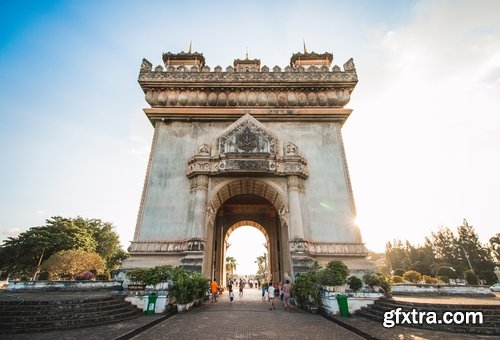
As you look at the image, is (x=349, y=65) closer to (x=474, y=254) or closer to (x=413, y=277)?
(x=413, y=277)

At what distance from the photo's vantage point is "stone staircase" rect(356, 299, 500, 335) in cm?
757

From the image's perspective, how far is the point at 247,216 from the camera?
83.8 ft

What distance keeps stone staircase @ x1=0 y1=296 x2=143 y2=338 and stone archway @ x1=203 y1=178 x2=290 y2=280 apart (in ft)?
20.9

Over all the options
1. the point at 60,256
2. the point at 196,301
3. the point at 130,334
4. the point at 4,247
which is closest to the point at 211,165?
the point at 196,301

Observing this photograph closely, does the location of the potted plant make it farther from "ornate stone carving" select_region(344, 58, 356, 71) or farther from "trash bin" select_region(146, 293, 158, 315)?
"ornate stone carving" select_region(344, 58, 356, 71)

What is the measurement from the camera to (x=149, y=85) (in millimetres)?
20141

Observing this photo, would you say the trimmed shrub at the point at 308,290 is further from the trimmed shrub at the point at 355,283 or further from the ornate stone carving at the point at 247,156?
→ the ornate stone carving at the point at 247,156

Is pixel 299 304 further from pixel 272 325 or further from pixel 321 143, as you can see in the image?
pixel 321 143

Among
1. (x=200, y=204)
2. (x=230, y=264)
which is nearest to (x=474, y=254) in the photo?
(x=230, y=264)

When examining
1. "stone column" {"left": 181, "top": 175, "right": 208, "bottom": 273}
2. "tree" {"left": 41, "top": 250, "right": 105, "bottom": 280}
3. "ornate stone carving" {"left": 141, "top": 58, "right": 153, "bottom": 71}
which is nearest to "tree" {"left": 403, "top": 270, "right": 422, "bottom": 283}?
"stone column" {"left": 181, "top": 175, "right": 208, "bottom": 273}

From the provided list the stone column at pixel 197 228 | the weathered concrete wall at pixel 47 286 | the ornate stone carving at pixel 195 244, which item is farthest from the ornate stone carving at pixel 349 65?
the weathered concrete wall at pixel 47 286

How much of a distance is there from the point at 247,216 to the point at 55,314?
18.3m

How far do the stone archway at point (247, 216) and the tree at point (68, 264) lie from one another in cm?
2306

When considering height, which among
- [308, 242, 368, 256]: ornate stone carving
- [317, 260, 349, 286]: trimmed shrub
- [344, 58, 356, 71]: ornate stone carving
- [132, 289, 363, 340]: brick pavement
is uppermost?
[344, 58, 356, 71]: ornate stone carving
